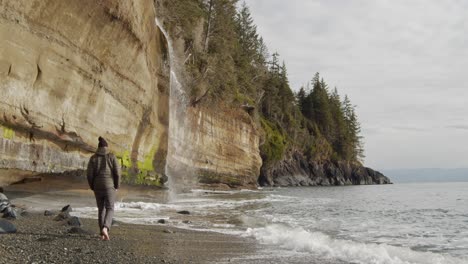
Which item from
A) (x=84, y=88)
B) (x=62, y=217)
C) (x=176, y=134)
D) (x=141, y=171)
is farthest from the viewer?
(x=176, y=134)

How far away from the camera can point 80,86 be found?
1526 cm

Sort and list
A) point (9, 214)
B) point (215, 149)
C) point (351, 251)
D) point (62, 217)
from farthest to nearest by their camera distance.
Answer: point (215, 149) → point (62, 217) → point (9, 214) → point (351, 251)

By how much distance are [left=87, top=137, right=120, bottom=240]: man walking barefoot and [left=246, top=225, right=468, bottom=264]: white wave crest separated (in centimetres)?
373

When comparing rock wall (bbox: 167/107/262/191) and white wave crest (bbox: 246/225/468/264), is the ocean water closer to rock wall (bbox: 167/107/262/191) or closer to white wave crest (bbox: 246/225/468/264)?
white wave crest (bbox: 246/225/468/264)

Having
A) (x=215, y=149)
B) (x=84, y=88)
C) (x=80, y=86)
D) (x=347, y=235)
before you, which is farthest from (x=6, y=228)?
(x=215, y=149)

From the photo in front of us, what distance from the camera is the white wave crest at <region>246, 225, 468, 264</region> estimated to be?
863 centimetres

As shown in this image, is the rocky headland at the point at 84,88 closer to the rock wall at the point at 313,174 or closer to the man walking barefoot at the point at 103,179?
the man walking barefoot at the point at 103,179

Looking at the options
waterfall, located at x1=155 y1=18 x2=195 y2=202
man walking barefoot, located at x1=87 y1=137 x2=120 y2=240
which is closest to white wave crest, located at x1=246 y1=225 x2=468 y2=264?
man walking barefoot, located at x1=87 y1=137 x2=120 y2=240

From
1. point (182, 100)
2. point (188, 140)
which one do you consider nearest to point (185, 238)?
point (182, 100)

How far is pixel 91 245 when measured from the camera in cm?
773

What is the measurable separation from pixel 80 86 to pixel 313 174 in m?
64.4

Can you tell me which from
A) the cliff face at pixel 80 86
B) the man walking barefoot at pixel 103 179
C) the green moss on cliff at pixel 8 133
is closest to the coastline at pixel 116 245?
the man walking barefoot at pixel 103 179

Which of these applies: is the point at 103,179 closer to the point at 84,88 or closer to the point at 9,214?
the point at 9,214

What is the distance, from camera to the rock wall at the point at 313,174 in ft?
221
